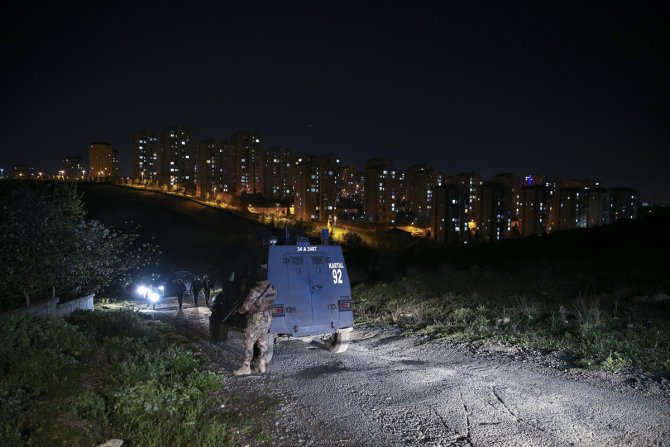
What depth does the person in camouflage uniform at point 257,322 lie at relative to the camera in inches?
327

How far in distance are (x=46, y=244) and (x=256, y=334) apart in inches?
335

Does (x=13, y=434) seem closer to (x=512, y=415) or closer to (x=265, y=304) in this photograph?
(x=265, y=304)

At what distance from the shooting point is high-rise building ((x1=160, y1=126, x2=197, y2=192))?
18138 cm

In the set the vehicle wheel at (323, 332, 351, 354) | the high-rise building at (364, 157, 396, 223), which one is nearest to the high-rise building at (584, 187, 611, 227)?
the high-rise building at (364, 157, 396, 223)

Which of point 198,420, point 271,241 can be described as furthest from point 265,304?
point 198,420

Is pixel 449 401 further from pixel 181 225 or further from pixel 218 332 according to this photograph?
pixel 181 225

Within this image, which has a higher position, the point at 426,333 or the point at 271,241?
the point at 271,241

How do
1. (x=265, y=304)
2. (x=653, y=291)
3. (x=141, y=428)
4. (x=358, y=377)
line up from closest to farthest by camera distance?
(x=141, y=428), (x=358, y=377), (x=265, y=304), (x=653, y=291)

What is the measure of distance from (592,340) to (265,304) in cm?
622

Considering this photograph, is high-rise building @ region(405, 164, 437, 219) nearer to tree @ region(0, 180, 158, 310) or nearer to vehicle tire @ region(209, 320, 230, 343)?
tree @ region(0, 180, 158, 310)

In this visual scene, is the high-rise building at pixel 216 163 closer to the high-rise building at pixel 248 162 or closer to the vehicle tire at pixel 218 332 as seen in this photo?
the high-rise building at pixel 248 162

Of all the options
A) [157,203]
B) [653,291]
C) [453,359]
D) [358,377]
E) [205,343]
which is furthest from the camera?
[157,203]

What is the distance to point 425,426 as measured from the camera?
571 cm

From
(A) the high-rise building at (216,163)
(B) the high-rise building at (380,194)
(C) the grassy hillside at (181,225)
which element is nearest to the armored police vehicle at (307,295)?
(C) the grassy hillside at (181,225)
